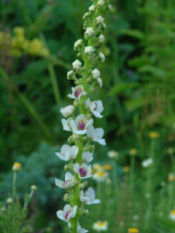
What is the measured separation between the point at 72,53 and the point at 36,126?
87 cm

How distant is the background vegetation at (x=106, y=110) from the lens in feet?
9.22

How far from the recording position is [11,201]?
1682mm

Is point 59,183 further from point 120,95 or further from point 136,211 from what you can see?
point 120,95

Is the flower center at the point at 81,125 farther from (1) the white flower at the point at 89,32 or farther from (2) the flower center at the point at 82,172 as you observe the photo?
(1) the white flower at the point at 89,32

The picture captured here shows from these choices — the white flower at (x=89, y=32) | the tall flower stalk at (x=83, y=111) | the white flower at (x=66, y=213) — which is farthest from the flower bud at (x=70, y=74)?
the white flower at (x=66, y=213)

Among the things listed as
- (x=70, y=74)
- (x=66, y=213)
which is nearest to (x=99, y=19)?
→ (x=70, y=74)

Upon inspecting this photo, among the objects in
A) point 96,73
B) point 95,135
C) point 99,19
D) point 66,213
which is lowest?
point 66,213

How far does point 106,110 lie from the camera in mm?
3889

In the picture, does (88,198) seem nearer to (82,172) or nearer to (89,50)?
(82,172)

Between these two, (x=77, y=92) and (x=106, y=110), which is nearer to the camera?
(x=77, y=92)

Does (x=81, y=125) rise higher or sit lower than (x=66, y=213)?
higher

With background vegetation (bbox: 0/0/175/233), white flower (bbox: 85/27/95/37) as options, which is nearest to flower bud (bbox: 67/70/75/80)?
white flower (bbox: 85/27/95/37)

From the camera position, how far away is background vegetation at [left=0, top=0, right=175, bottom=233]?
2811 millimetres

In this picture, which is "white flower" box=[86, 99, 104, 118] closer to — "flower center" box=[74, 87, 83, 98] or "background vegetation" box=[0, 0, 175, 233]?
→ "flower center" box=[74, 87, 83, 98]
